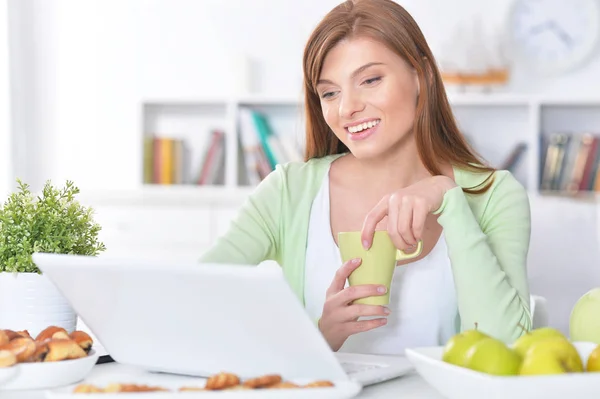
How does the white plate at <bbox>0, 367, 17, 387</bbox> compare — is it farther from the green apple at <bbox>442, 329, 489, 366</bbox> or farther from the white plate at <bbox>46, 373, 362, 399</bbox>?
the green apple at <bbox>442, 329, 489, 366</bbox>

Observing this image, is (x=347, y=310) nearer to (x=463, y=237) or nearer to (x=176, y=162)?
(x=463, y=237)

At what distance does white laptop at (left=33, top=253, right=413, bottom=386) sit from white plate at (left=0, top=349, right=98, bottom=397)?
57 mm

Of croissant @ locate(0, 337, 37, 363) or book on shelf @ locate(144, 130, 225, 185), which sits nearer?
croissant @ locate(0, 337, 37, 363)

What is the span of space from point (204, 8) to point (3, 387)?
3.26m

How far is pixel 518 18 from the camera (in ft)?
12.4

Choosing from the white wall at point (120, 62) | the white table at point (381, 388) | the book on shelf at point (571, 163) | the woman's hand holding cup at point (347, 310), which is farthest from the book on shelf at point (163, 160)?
the white table at point (381, 388)

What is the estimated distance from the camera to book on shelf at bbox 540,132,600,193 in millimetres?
3615

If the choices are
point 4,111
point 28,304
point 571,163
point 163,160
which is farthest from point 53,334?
point 4,111

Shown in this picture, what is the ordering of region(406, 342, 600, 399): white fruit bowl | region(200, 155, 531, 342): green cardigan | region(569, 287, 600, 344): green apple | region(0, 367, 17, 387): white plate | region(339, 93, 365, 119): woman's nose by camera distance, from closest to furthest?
1. region(406, 342, 600, 399): white fruit bowl
2. region(0, 367, 17, 387): white plate
3. region(569, 287, 600, 344): green apple
4. region(200, 155, 531, 342): green cardigan
5. region(339, 93, 365, 119): woman's nose

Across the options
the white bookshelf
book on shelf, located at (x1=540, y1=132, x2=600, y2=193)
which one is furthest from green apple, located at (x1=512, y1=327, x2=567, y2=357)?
book on shelf, located at (x1=540, y1=132, x2=600, y2=193)

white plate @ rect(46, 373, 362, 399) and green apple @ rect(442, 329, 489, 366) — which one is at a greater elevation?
green apple @ rect(442, 329, 489, 366)

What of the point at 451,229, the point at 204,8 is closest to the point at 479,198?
the point at 451,229

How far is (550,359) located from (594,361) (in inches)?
2.5

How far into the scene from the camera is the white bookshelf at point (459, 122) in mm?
3650
